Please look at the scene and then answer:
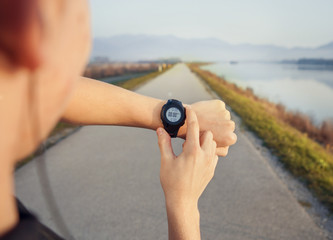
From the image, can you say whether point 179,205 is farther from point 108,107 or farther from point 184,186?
point 108,107

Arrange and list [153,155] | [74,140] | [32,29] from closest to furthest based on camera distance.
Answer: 1. [32,29]
2. [153,155]
3. [74,140]

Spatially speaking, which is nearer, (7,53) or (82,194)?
(7,53)

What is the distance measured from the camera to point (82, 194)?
301cm

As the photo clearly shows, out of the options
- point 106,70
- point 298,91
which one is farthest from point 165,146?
point 106,70

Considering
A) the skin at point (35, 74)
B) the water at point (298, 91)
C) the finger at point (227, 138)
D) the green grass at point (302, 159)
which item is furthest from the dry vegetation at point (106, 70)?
the skin at point (35, 74)

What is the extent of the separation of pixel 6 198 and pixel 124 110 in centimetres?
A: 81

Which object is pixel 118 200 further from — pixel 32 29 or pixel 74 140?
pixel 32 29

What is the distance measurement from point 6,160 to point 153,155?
13.1 ft

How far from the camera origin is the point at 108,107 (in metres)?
1.12

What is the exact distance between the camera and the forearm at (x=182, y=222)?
762 millimetres

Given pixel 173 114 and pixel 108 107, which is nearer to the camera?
pixel 108 107

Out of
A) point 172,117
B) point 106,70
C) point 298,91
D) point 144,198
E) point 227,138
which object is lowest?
point 298,91

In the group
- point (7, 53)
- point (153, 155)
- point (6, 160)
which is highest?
point (7, 53)

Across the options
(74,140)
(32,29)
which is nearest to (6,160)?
(32,29)
